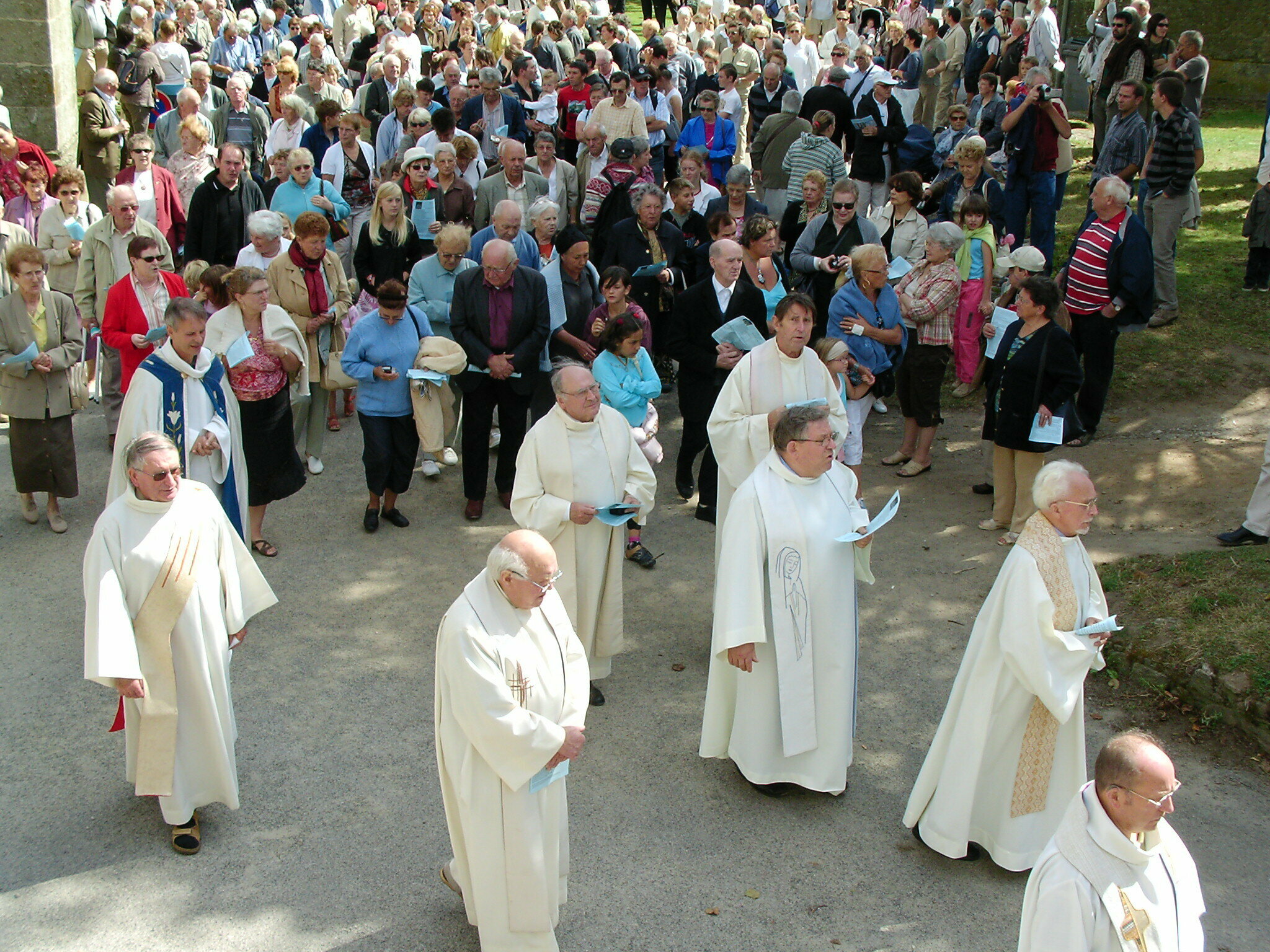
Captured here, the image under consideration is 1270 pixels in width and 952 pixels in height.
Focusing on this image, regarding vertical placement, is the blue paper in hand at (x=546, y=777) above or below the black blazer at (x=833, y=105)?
below

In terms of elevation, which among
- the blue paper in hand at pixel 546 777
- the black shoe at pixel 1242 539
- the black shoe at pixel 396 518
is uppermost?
the blue paper in hand at pixel 546 777

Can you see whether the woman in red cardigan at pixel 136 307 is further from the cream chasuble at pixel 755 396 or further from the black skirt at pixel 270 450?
the cream chasuble at pixel 755 396

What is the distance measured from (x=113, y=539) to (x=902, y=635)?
442cm

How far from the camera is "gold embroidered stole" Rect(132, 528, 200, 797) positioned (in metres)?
5.09

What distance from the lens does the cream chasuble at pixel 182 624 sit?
4926 millimetres

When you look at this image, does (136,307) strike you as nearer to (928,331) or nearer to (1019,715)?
(928,331)

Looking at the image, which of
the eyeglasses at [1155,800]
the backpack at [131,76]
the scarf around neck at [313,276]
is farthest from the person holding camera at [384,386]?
the backpack at [131,76]

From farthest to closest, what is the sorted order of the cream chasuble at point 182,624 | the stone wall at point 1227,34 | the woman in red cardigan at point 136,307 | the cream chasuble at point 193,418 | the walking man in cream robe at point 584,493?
the stone wall at point 1227,34 → the woman in red cardigan at point 136,307 → the cream chasuble at point 193,418 → the walking man in cream robe at point 584,493 → the cream chasuble at point 182,624

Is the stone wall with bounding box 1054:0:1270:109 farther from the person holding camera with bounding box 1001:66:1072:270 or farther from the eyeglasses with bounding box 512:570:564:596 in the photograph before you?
the eyeglasses with bounding box 512:570:564:596

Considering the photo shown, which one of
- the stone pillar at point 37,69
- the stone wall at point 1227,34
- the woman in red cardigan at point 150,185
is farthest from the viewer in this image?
the stone wall at point 1227,34

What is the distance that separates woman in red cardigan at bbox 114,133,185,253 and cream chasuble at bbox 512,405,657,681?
18.5ft

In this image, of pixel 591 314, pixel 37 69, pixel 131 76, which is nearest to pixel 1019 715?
pixel 591 314

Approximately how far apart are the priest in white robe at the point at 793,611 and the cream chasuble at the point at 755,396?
123 cm

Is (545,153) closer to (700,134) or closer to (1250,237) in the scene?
(700,134)
